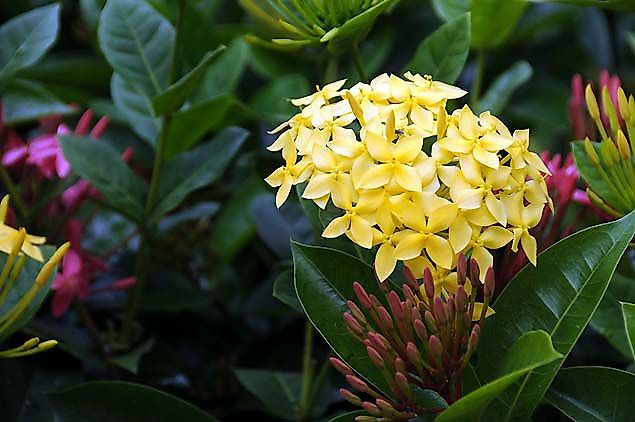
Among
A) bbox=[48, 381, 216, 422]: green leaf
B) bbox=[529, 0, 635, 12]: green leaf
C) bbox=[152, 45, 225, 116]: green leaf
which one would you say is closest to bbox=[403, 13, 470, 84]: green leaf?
bbox=[529, 0, 635, 12]: green leaf

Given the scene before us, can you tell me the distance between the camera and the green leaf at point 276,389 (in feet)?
3.62

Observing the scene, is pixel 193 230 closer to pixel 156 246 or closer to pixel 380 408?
pixel 156 246

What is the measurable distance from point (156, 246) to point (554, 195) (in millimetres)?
570

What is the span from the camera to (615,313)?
97 cm

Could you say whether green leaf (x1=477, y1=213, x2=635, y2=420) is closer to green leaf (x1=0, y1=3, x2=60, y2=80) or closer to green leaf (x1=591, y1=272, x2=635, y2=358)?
green leaf (x1=591, y1=272, x2=635, y2=358)

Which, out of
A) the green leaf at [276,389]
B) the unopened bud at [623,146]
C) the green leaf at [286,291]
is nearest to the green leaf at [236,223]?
the green leaf at [276,389]

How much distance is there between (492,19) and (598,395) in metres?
0.59

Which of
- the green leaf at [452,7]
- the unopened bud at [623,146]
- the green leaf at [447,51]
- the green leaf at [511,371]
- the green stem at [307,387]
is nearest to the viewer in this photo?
the green leaf at [511,371]

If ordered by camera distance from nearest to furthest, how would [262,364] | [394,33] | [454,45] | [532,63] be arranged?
[454,45] < [262,364] < [394,33] < [532,63]

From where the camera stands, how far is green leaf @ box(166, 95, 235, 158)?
1116 mm

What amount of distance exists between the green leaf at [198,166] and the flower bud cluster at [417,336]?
415mm

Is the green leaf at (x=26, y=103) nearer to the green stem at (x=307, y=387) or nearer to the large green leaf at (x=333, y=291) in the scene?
the green stem at (x=307, y=387)

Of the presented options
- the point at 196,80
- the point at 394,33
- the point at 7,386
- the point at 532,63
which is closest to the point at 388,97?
the point at 196,80

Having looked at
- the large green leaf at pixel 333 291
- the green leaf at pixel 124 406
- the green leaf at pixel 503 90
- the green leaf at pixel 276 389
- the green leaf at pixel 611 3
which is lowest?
the green leaf at pixel 276 389
